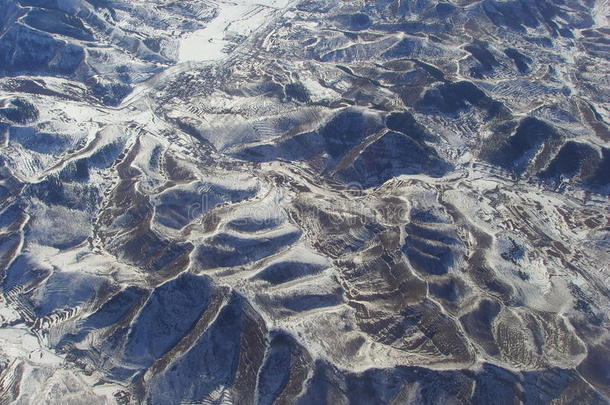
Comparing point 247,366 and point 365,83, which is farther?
point 365,83

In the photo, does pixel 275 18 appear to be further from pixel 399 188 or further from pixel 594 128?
pixel 594 128

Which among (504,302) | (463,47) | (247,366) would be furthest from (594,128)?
(247,366)

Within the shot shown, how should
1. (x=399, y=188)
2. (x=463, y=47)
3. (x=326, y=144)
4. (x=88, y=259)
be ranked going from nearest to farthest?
(x=88, y=259) < (x=399, y=188) < (x=326, y=144) < (x=463, y=47)

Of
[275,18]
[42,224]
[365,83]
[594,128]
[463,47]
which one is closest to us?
[42,224]

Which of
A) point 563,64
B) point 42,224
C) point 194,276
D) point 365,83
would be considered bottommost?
point 42,224

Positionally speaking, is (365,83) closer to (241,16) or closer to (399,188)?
(399,188)

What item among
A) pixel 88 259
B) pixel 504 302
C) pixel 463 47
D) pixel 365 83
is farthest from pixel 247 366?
pixel 463 47

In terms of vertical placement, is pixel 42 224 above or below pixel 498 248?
below
